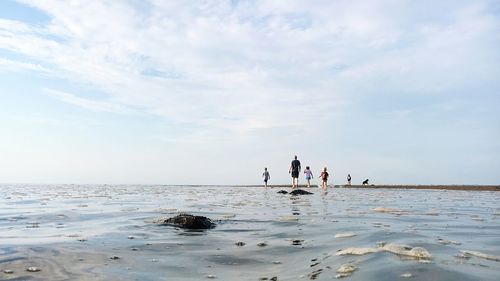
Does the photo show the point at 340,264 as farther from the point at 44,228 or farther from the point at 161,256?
the point at 44,228

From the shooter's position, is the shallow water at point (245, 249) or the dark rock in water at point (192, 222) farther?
the dark rock in water at point (192, 222)

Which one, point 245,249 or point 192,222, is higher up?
point 192,222

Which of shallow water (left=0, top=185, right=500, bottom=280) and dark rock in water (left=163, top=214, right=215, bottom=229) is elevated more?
dark rock in water (left=163, top=214, right=215, bottom=229)

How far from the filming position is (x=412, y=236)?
834 cm

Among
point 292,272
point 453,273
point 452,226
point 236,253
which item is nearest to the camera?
point 453,273

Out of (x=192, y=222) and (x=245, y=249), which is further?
(x=192, y=222)

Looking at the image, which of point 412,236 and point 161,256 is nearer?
point 161,256

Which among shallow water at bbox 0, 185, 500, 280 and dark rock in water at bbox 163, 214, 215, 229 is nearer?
shallow water at bbox 0, 185, 500, 280

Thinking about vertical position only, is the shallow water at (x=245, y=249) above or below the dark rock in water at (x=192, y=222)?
below

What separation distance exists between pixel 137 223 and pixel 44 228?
92.6 inches

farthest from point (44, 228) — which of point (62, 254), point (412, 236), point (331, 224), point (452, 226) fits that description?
point (452, 226)

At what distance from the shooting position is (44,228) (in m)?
10.6

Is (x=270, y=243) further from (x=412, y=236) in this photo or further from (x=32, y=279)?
(x=32, y=279)

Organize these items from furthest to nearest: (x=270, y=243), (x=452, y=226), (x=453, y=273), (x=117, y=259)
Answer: (x=452, y=226) → (x=270, y=243) → (x=117, y=259) → (x=453, y=273)
